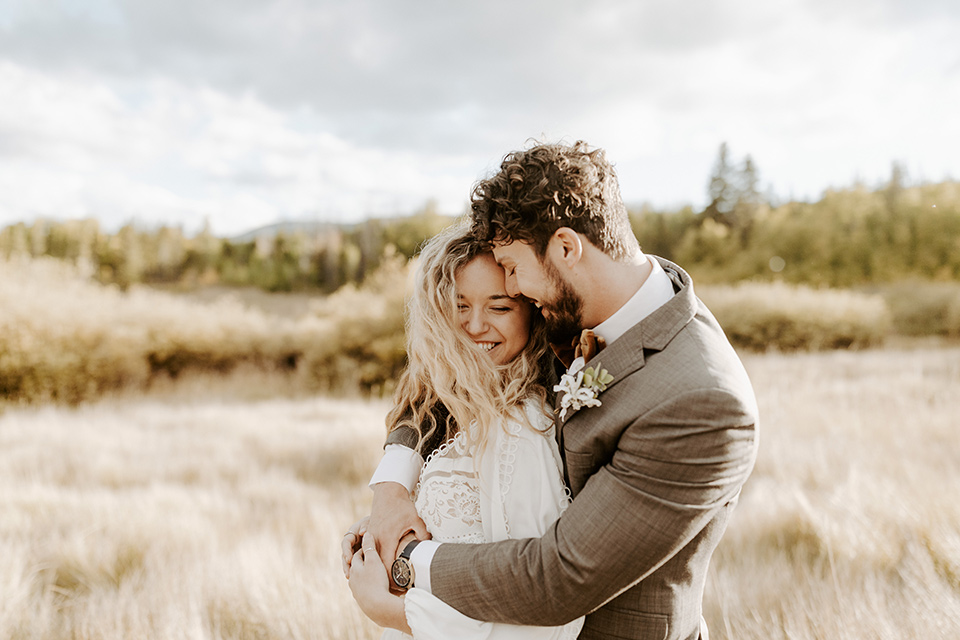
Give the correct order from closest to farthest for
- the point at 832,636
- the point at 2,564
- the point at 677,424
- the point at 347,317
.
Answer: the point at 677,424 → the point at 832,636 → the point at 2,564 → the point at 347,317

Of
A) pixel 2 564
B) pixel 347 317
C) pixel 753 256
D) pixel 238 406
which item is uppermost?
pixel 753 256

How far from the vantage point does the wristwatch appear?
5.80 feet

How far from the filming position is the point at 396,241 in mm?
34938

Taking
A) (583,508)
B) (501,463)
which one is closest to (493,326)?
(501,463)

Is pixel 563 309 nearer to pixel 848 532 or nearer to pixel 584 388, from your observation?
pixel 584 388

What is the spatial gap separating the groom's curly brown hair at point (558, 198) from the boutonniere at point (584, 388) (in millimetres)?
477

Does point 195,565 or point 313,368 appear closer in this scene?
point 195,565

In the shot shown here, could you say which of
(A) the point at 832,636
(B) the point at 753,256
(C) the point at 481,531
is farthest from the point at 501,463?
(B) the point at 753,256

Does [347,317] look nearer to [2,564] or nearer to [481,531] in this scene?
[2,564]

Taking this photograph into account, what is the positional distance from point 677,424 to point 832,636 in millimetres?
2239

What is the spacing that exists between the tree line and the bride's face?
523 inches

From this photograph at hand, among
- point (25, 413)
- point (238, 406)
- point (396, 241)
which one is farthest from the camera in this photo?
point (396, 241)

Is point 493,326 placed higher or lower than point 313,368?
higher

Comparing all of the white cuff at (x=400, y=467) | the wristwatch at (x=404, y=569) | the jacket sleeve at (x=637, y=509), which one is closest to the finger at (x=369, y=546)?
the wristwatch at (x=404, y=569)
